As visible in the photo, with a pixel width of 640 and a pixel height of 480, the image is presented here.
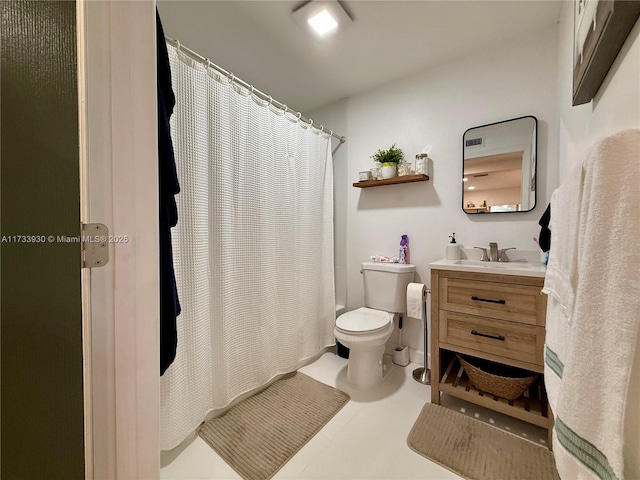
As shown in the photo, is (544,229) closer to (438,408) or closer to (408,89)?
(438,408)

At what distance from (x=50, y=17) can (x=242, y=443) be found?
1.64m

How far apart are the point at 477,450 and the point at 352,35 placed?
7.82ft

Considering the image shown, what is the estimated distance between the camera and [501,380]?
→ 4.46 feet

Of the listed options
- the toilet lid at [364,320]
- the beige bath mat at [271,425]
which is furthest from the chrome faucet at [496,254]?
the beige bath mat at [271,425]

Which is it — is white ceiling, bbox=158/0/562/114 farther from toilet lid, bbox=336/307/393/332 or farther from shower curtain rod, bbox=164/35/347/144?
toilet lid, bbox=336/307/393/332

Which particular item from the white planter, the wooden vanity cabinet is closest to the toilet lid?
the wooden vanity cabinet

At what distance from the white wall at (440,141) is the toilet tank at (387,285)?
0.18m

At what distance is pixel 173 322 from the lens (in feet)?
2.98

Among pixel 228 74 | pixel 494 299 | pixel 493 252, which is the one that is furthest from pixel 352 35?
pixel 494 299

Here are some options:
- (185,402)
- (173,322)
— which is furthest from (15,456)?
(185,402)

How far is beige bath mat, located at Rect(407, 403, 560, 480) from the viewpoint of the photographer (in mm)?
1102

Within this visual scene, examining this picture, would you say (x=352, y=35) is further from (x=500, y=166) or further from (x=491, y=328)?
(x=491, y=328)

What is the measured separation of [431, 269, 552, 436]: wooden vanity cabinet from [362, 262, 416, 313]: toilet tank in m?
0.39

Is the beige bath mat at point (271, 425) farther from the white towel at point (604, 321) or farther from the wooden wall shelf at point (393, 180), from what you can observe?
the wooden wall shelf at point (393, 180)
